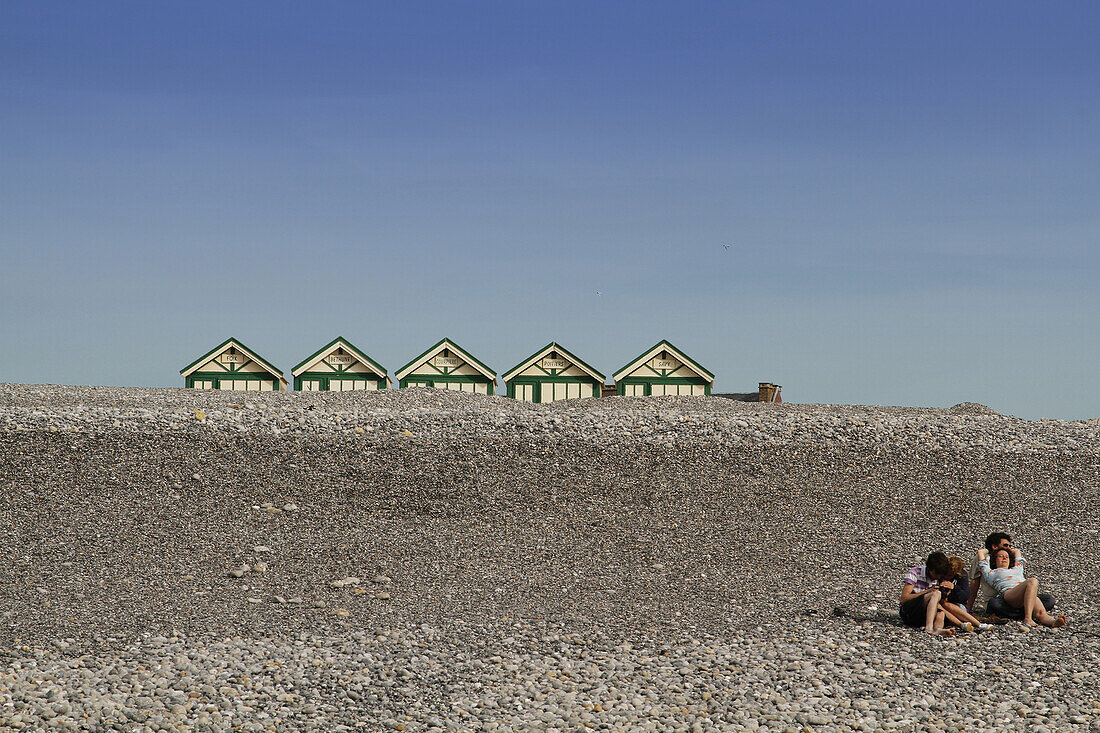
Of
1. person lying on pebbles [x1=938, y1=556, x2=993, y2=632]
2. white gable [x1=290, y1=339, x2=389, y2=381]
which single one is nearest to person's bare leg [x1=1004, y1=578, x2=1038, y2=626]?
person lying on pebbles [x1=938, y1=556, x2=993, y2=632]

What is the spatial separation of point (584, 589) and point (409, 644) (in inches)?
111

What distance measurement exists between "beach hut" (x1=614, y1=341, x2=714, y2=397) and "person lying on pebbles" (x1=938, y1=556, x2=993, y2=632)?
16804 millimetres

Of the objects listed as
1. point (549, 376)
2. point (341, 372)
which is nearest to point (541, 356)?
point (549, 376)

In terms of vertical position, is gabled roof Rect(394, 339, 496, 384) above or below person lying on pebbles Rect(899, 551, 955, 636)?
above

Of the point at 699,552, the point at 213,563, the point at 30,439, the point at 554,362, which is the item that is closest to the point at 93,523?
the point at 213,563

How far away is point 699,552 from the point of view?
1207 centimetres

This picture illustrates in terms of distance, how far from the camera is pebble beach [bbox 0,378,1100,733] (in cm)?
692

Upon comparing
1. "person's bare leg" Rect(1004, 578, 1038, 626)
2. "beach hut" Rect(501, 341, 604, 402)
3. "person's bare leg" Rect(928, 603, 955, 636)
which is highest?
"beach hut" Rect(501, 341, 604, 402)

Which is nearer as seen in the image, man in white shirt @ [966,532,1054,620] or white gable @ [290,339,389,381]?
man in white shirt @ [966,532,1054,620]

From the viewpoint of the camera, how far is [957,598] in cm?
912

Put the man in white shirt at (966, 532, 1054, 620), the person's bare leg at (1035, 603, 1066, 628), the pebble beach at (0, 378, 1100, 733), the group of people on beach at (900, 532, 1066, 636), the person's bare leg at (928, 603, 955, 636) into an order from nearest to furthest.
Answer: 1. the pebble beach at (0, 378, 1100, 733)
2. the person's bare leg at (928, 603, 955, 636)
3. the group of people on beach at (900, 532, 1066, 636)
4. the person's bare leg at (1035, 603, 1066, 628)
5. the man in white shirt at (966, 532, 1054, 620)

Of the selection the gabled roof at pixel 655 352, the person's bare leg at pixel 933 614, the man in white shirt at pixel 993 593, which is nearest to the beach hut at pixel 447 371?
the gabled roof at pixel 655 352

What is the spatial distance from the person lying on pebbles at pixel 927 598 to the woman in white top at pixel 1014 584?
0.81 meters

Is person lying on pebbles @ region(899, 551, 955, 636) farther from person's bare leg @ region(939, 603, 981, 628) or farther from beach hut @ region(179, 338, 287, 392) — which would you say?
beach hut @ region(179, 338, 287, 392)
